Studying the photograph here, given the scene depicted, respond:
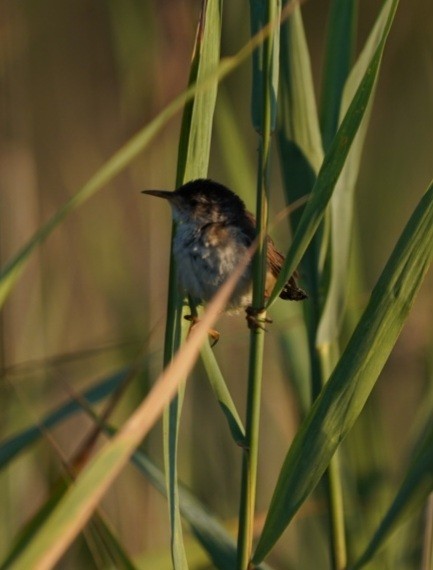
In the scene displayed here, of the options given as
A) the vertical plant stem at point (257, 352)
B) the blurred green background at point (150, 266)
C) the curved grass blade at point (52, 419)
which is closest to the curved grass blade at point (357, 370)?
the vertical plant stem at point (257, 352)

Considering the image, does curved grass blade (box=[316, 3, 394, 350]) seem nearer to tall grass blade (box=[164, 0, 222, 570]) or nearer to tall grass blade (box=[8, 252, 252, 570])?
tall grass blade (box=[164, 0, 222, 570])

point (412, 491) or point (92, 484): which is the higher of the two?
point (92, 484)

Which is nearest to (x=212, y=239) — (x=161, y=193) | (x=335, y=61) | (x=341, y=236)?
(x=161, y=193)

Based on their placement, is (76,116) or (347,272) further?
(76,116)

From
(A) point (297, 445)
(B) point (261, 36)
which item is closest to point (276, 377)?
(A) point (297, 445)

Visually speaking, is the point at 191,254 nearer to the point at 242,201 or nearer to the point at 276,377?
the point at 242,201

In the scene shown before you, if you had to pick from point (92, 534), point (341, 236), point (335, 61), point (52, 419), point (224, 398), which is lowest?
point (92, 534)

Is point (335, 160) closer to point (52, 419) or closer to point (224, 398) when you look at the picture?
point (224, 398)
